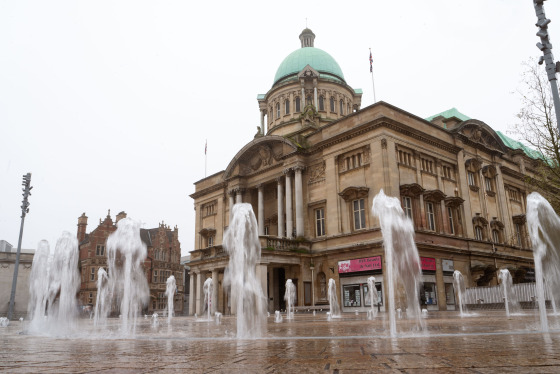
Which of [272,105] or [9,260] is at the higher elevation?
[272,105]

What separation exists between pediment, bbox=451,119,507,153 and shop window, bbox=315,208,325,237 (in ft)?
46.9

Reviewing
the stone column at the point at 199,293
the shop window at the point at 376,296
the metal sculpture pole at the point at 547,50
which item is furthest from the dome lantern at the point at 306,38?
the metal sculpture pole at the point at 547,50

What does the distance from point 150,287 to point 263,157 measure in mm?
33107

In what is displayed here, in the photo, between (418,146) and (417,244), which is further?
(418,146)

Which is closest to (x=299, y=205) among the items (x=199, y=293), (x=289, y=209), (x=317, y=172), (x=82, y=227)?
(x=289, y=209)

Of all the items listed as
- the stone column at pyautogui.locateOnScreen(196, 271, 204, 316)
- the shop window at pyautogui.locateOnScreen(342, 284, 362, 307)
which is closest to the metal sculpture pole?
the shop window at pyautogui.locateOnScreen(342, 284, 362, 307)

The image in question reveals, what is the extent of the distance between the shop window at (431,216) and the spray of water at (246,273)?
26456 millimetres

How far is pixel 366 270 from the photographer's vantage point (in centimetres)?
3222

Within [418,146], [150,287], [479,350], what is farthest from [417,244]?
[150,287]

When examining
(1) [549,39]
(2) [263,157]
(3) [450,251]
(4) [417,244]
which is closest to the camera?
(1) [549,39]

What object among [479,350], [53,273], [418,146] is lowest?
[479,350]

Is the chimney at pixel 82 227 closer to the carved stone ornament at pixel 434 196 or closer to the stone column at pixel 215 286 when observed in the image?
the stone column at pixel 215 286

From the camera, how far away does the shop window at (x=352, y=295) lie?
1282 inches

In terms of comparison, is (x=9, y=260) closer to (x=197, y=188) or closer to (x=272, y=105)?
(x=197, y=188)
